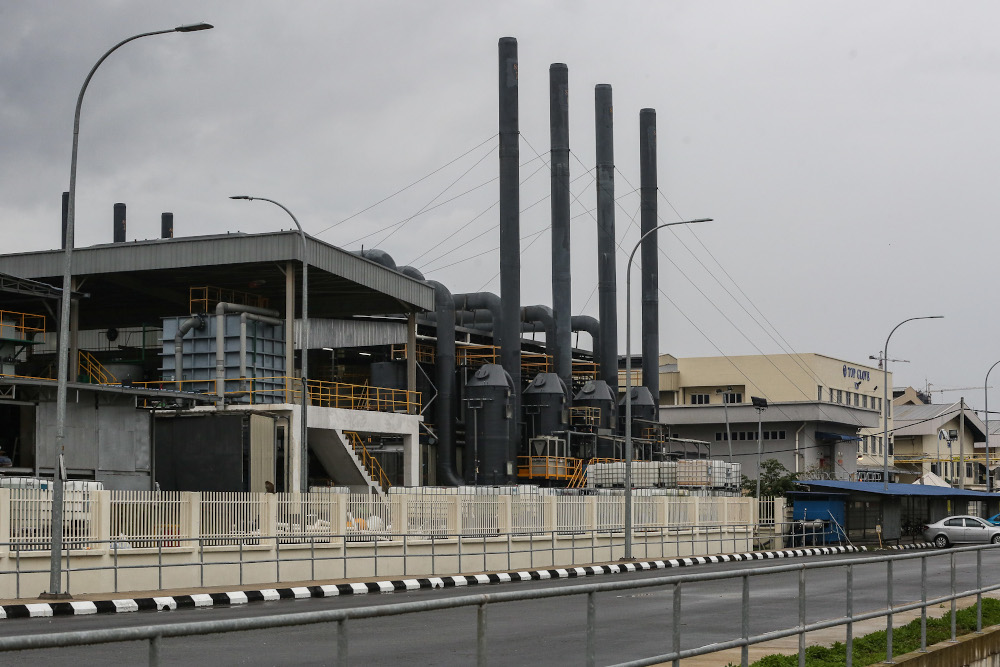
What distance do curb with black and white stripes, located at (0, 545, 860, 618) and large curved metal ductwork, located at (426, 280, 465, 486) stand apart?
2179cm

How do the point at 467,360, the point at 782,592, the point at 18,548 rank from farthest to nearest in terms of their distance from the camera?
the point at 467,360, the point at 18,548, the point at 782,592

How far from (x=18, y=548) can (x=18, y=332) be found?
1930cm

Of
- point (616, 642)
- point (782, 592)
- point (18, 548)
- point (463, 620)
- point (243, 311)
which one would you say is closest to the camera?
point (463, 620)

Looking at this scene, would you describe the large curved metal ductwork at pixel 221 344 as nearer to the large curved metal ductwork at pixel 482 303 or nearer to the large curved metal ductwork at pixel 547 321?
the large curved metal ductwork at pixel 482 303

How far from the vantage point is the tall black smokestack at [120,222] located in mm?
81812

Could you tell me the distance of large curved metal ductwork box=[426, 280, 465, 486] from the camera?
58.1m

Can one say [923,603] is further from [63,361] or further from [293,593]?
[63,361]

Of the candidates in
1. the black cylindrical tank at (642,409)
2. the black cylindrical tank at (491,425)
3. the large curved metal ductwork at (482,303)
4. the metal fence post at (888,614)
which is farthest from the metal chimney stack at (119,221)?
the metal fence post at (888,614)

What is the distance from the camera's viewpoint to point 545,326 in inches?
2662

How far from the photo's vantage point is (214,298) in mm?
49219

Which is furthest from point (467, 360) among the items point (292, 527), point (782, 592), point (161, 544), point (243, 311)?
point (782, 592)

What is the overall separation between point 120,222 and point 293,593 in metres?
62.3

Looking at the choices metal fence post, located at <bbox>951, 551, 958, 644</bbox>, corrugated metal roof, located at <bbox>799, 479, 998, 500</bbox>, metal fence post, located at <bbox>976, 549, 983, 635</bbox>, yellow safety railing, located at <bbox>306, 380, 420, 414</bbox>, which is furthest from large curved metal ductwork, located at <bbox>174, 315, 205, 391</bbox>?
metal fence post, located at <bbox>951, 551, 958, 644</bbox>

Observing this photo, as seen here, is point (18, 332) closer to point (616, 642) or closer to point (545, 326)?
point (545, 326)
